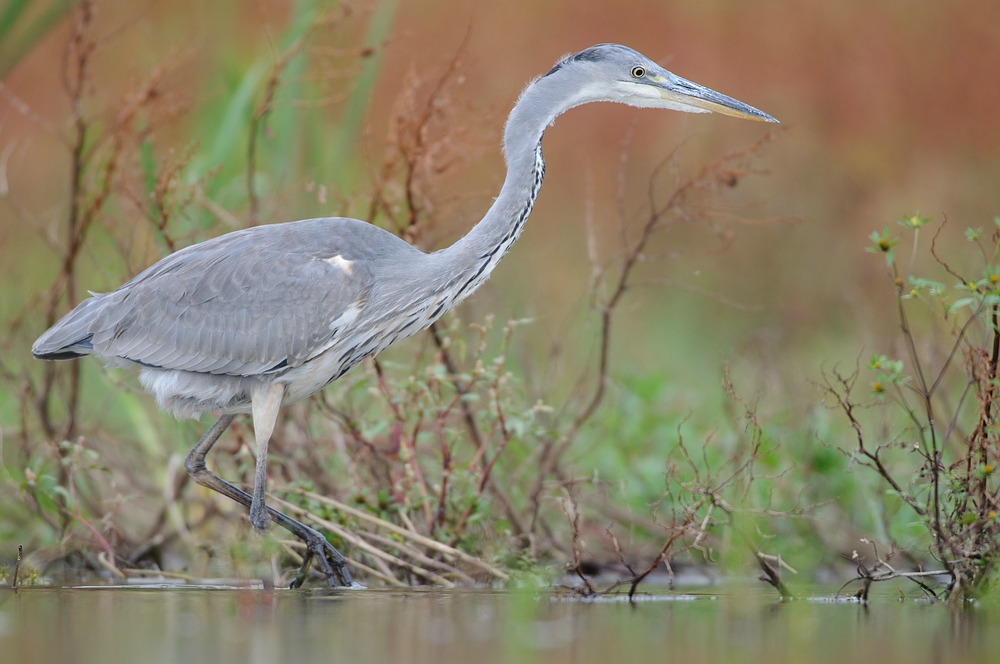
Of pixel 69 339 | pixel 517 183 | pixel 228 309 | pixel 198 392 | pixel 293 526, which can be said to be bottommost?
pixel 293 526

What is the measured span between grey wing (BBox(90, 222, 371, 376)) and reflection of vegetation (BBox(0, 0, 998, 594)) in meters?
0.36

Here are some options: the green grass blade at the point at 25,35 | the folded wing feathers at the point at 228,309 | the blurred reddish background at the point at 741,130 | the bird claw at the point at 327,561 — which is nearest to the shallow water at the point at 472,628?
the bird claw at the point at 327,561

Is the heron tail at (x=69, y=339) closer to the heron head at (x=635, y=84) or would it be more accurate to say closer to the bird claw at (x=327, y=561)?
the bird claw at (x=327, y=561)

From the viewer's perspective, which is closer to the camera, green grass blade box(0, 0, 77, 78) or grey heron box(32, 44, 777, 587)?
grey heron box(32, 44, 777, 587)

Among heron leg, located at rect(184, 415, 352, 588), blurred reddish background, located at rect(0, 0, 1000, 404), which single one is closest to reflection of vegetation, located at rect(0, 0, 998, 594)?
heron leg, located at rect(184, 415, 352, 588)

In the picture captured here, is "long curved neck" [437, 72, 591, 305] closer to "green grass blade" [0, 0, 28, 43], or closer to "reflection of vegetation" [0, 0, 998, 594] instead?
"reflection of vegetation" [0, 0, 998, 594]

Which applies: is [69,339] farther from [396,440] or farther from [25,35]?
[25,35]

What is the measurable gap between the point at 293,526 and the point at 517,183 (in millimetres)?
1648

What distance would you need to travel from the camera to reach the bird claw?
4844mm

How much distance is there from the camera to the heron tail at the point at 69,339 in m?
5.11

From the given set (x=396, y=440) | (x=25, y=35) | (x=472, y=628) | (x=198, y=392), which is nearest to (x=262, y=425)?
(x=198, y=392)

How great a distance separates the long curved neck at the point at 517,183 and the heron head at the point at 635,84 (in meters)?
0.09

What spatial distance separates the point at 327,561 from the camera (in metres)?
4.86

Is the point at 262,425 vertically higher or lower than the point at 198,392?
lower
